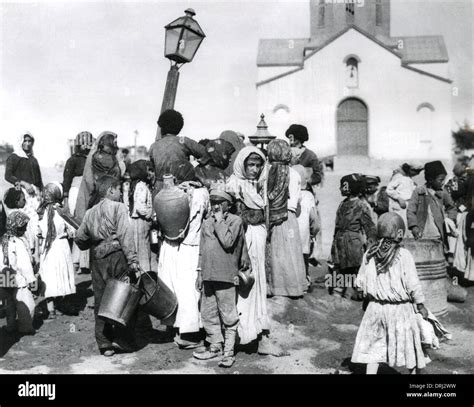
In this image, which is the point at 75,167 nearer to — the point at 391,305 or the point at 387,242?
the point at 387,242

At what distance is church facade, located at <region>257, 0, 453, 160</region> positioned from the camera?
32.5 m

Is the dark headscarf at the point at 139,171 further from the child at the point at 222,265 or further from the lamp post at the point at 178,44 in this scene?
the child at the point at 222,265

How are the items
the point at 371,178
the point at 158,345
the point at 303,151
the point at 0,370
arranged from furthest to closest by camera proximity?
1. the point at 371,178
2. the point at 303,151
3. the point at 158,345
4. the point at 0,370

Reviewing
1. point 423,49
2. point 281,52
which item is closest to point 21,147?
point 281,52

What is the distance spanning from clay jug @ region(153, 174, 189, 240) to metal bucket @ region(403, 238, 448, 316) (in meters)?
3.01

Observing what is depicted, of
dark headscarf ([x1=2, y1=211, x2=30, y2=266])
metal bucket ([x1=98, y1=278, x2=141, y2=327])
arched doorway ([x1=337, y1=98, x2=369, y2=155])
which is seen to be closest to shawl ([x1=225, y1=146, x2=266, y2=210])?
metal bucket ([x1=98, y1=278, x2=141, y2=327])

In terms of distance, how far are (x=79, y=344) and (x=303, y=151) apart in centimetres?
403

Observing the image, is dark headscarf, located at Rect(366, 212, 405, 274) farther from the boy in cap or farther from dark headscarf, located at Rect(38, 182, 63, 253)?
dark headscarf, located at Rect(38, 182, 63, 253)
